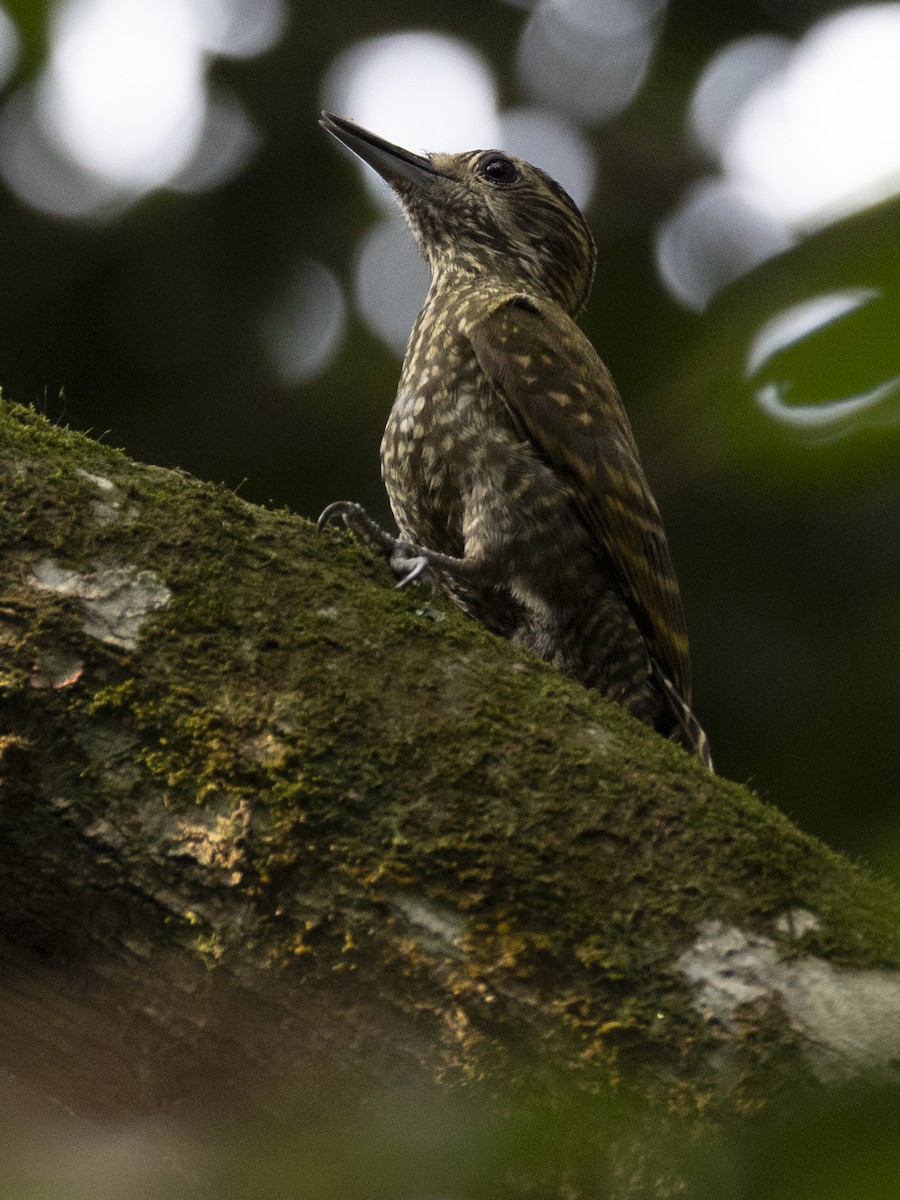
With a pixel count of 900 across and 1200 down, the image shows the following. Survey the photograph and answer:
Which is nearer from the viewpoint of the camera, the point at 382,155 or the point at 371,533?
the point at 371,533

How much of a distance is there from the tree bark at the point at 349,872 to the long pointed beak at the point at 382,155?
2224mm

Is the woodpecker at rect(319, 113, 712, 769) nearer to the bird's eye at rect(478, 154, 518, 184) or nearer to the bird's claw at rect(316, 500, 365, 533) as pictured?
the bird's claw at rect(316, 500, 365, 533)

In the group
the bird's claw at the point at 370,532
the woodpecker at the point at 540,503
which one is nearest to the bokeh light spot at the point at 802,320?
the bird's claw at the point at 370,532

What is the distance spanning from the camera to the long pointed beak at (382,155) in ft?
11.9

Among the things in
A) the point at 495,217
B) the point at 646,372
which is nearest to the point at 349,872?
the point at 646,372

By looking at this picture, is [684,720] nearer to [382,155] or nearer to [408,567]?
[408,567]

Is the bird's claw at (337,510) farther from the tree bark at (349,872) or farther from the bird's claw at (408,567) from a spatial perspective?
the tree bark at (349,872)

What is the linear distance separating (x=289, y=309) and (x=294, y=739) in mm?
2789

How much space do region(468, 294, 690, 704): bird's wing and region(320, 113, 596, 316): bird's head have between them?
866 mm

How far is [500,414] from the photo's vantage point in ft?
9.57

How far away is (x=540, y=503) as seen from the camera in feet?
9.18

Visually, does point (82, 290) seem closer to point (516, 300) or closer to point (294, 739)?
point (516, 300)

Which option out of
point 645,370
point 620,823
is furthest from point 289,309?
point 645,370

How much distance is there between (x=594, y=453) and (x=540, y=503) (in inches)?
7.9
